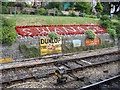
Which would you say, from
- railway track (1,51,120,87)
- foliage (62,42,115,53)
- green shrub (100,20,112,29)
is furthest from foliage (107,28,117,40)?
railway track (1,51,120,87)

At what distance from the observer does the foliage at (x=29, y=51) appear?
11677 millimetres

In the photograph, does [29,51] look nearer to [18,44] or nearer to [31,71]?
[18,44]

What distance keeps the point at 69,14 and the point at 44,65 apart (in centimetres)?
1795

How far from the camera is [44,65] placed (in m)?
9.93

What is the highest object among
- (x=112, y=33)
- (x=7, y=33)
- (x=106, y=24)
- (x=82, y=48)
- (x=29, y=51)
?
(x=106, y=24)

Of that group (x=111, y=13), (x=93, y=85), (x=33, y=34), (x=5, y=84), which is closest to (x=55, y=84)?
(x=93, y=85)

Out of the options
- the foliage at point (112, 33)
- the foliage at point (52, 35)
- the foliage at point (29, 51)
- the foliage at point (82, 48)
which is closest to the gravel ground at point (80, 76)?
the foliage at point (29, 51)

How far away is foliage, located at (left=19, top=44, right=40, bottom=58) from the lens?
1168cm

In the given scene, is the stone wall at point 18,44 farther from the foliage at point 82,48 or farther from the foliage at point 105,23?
the foliage at point 105,23

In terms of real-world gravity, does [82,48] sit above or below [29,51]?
below

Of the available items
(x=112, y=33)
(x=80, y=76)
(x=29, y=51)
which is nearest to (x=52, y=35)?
(x=29, y=51)

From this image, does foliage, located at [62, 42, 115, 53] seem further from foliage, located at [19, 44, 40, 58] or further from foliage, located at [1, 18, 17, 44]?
foliage, located at [1, 18, 17, 44]

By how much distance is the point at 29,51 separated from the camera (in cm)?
1202

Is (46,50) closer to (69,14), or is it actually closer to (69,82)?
(69,82)
